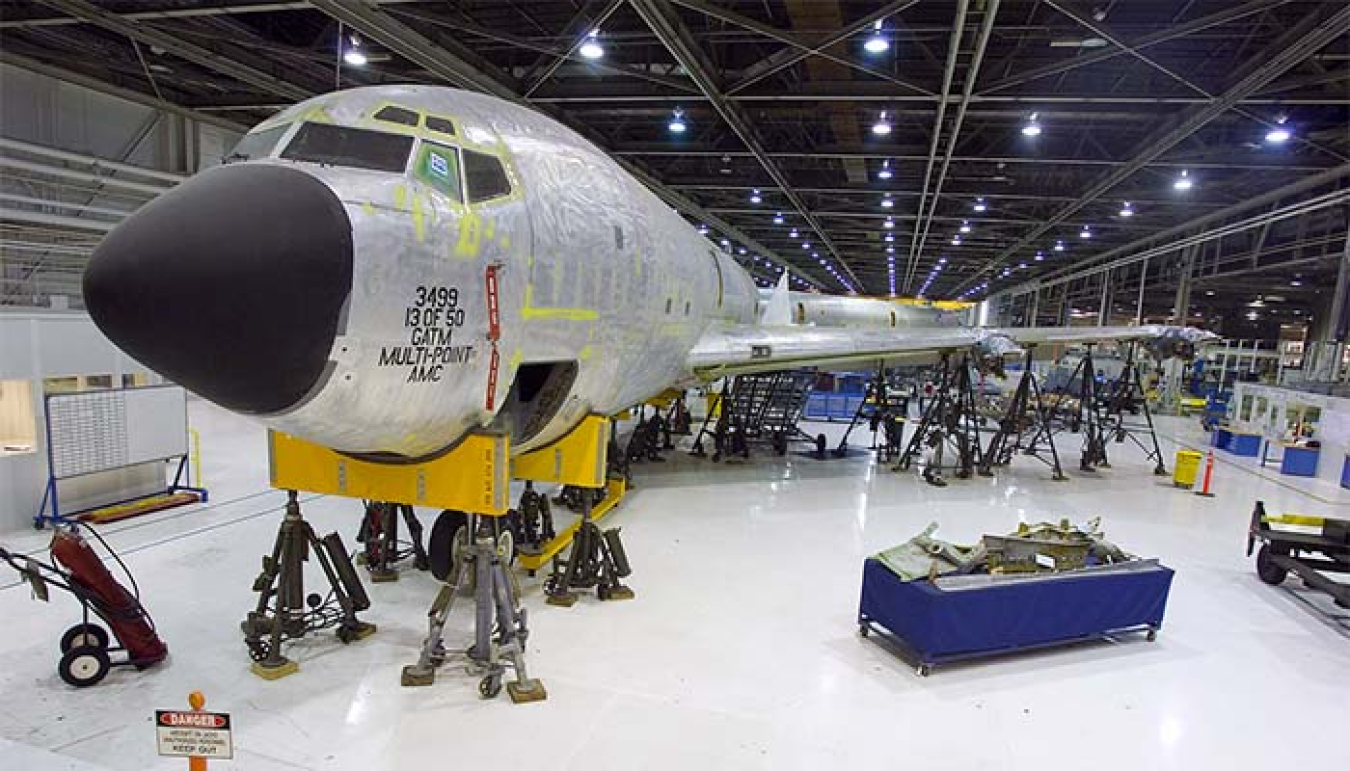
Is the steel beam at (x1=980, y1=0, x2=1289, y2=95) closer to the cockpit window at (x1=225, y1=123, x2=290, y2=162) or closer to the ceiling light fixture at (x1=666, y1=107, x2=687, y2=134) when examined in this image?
the ceiling light fixture at (x1=666, y1=107, x2=687, y2=134)

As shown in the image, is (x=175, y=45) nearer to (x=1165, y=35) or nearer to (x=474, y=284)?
(x=474, y=284)

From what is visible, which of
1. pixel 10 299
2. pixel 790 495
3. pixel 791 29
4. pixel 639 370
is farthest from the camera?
pixel 10 299

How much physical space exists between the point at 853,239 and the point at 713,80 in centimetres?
2861

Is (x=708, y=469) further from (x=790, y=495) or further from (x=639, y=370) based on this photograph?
(x=639, y=370)

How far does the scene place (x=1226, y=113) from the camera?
50.6ft

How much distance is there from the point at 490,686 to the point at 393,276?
3.95 metres

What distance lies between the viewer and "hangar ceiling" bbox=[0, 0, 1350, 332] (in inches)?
472

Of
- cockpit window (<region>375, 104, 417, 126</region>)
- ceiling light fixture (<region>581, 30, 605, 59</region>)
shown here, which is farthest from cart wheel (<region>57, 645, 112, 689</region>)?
ceiling light fixture (<region>581, 30, 605, 59</region>)

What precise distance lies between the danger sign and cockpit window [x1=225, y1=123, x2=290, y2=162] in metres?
3.75

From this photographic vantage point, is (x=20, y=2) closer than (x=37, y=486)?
No

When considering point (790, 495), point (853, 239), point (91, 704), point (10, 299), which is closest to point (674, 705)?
point (91, 704)

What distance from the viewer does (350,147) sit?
4805 millimetres

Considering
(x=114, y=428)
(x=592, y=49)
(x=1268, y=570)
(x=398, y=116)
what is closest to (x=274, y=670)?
(x=398, y=116)

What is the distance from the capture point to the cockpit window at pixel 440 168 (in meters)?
4.91
